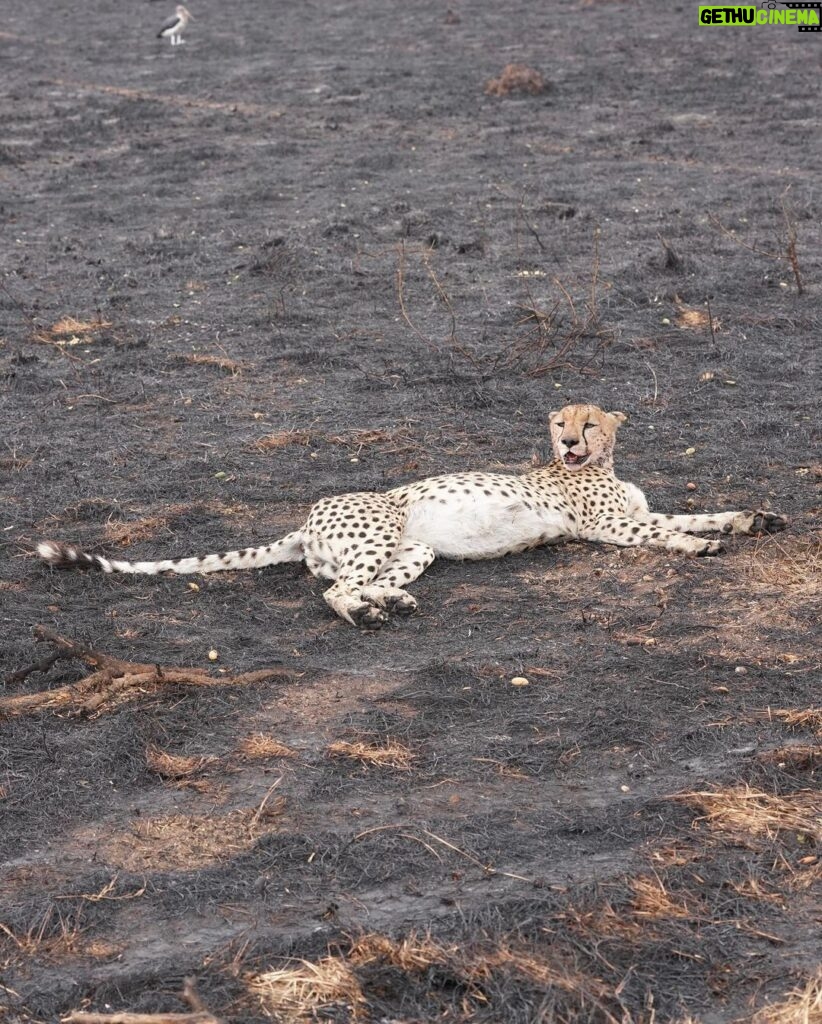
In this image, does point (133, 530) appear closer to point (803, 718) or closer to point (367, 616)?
point (367, 616)

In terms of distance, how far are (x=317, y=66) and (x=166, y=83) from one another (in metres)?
2.25

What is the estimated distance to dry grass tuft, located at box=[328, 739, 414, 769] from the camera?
4105 millimetres

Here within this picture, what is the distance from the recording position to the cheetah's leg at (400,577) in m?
5.19

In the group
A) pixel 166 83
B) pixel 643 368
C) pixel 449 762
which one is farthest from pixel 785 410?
pixel 166 83

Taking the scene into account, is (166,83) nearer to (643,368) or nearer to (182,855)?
(643,368)

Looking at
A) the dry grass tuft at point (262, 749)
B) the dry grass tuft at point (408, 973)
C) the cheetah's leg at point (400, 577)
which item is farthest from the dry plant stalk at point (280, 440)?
the dry grass tuft at point (408, 973)

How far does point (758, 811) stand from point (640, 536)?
2075 mm

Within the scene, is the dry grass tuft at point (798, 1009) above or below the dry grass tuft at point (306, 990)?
below

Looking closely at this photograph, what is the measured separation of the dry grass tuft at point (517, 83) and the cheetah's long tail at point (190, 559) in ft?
42.0

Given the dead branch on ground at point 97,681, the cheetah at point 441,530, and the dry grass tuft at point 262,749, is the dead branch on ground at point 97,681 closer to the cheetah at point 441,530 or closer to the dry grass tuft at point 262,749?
the dry grass tuft at point 262,749

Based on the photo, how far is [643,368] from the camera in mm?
8047

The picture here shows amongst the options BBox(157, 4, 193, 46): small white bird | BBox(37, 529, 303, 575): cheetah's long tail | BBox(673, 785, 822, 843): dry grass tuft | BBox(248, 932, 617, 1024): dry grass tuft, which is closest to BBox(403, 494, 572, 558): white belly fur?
BBox(37, 529, 303, 575): cheetah's long tail

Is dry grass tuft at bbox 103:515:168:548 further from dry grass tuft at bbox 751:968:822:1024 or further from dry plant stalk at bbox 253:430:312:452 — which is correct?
dry grass tuft at bbox 751:968:822:1024

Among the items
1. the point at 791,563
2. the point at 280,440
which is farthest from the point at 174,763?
the point at 280,440
